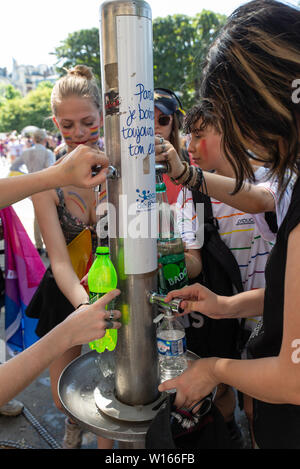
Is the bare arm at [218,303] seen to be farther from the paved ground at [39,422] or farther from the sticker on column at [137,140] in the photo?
the paved ground at [39,422]

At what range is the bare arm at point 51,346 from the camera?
111 centimetres

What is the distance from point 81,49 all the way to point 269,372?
2995cm

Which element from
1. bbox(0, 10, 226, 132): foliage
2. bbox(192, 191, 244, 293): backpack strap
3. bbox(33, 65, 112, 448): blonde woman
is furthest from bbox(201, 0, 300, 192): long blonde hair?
bbox(0, 10, 226, 132): foliage

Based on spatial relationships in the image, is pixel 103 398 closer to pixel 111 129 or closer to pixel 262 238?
pixel 111 129

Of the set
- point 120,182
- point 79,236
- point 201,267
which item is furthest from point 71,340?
point 201,267

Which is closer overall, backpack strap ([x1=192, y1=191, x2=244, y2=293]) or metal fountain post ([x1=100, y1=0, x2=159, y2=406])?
metal fountain post ([x1=100, y1=0, x2=159, y2=406])

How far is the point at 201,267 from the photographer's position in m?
1.99

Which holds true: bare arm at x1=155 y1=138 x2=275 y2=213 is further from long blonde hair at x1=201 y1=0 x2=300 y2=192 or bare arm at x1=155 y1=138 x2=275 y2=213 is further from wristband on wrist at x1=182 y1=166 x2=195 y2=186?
long blonde hair at x1=201 y1=0 x2=300 y2=192

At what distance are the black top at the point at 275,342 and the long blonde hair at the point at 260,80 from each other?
0.14m

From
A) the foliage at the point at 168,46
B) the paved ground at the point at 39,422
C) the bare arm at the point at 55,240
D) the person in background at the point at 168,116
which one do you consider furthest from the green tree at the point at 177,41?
the bare arm at the point at 55,240

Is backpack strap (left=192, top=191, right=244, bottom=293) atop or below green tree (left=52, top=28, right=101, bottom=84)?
below

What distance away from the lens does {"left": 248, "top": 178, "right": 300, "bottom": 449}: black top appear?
1.05m

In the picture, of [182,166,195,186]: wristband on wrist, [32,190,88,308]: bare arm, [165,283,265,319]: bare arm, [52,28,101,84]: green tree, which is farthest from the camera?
[52,28,101,84]: green tree

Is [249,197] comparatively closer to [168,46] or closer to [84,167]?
[84,167]
